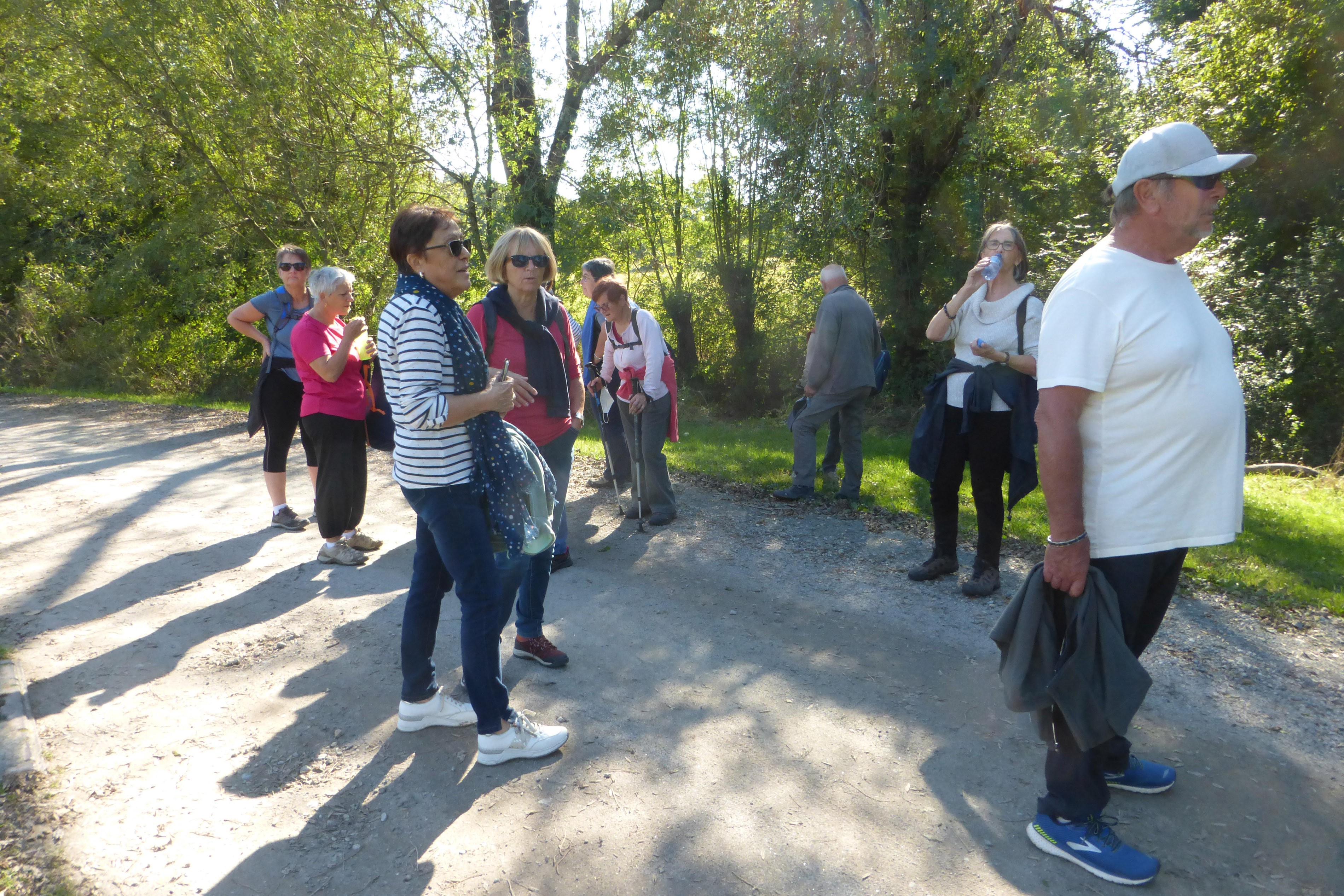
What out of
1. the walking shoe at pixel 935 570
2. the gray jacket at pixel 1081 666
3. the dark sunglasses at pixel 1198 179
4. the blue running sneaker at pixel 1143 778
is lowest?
the blue running sneaker at pixel 1143 778

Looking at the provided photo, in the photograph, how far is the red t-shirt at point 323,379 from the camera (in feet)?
17.7

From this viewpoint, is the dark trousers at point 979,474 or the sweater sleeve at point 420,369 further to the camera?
the dark trousers at point 979,474

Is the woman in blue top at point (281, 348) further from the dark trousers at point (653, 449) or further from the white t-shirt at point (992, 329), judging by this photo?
the white t-shirt at point (992, 329)

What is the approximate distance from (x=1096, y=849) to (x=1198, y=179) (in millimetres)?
2110

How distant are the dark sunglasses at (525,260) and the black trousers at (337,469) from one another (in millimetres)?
2175

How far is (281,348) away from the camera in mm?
6328

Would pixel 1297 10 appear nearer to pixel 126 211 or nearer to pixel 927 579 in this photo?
pixel 927 579

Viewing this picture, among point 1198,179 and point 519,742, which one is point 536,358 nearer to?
point 519,742

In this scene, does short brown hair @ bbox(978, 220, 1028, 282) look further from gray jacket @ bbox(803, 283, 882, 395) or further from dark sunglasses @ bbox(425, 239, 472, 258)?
dark sunglasses @ bbox(425, 239, 472, 258)

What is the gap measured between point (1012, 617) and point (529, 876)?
1.80 m

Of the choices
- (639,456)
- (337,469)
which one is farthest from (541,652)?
(639,456)

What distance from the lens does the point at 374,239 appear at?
1361 cm

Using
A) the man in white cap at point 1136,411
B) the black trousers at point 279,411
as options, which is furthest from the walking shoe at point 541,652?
the black trousers at point 279,411

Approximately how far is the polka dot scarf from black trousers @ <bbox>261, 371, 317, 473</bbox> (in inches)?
141
